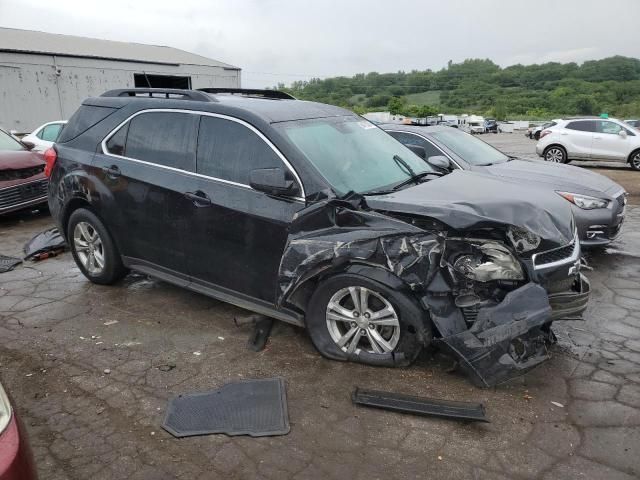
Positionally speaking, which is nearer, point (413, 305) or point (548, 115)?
point (413, 305)

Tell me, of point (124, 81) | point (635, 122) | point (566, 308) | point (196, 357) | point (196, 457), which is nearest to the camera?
point (196, 457)

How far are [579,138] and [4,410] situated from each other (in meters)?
16.6

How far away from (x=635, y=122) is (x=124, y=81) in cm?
2748

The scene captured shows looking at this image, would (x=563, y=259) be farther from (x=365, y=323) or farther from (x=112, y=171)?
(x=112, y=171)

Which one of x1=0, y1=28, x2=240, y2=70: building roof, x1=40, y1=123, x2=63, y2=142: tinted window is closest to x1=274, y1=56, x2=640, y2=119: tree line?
x1=0, y1=28, x2=240, y2=70: building roof

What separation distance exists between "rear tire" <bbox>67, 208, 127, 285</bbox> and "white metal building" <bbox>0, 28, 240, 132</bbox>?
20.1 metres

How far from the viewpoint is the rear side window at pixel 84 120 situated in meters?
4.95

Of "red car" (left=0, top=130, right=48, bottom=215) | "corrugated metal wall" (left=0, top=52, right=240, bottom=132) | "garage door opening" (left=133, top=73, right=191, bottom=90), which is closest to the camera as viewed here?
"red car" (left=0, top=130, right=48, bottom=215)

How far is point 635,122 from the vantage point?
1131 inches

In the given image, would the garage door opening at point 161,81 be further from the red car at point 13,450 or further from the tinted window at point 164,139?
the red car at point 13,450

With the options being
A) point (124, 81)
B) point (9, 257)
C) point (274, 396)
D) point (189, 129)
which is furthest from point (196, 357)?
point (124, 81)

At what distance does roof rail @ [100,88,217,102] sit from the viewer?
4.37 m

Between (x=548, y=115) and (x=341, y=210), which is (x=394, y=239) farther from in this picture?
(x=548, y=115)

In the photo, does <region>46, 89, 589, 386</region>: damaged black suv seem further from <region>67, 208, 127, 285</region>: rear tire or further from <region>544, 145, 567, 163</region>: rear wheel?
<region>544, 145, 567, 163</region>: rear wheel
